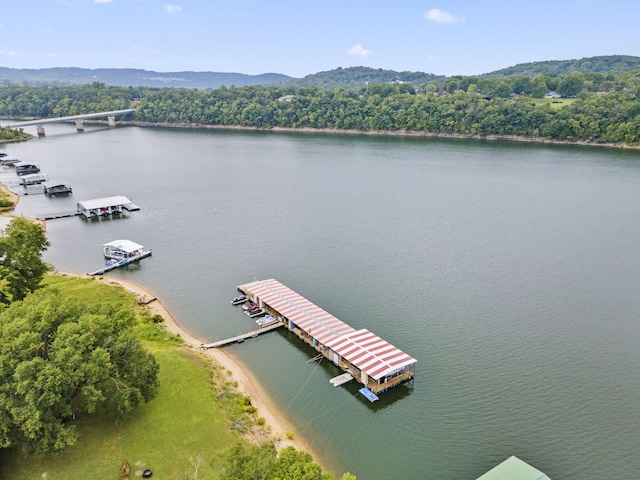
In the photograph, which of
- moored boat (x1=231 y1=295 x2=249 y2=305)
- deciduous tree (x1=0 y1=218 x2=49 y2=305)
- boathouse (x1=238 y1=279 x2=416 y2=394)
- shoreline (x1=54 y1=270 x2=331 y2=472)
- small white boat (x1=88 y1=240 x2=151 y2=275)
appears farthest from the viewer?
small white boat (x1=88 y1=240 x2=151 y2=275)

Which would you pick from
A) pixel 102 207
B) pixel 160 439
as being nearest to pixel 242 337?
pixel 160 439

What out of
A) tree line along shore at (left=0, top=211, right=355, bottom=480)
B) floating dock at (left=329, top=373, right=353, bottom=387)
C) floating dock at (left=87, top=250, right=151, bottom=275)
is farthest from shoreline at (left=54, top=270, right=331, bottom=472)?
floating dock at (left=87, top=250, right=151, bottom=275)

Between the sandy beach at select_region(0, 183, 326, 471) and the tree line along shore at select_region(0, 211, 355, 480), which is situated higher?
the tree line along shore at select_region(0, 211, 355, 480)

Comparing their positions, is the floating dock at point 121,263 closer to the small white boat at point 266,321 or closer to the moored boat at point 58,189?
the small white boat at point 266,321

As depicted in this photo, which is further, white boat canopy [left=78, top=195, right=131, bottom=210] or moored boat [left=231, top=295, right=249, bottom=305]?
white boat canopy [left=78, top=195, right=131, bottom=210]

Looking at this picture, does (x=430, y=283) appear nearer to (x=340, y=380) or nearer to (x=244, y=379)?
(x=340, y=380)

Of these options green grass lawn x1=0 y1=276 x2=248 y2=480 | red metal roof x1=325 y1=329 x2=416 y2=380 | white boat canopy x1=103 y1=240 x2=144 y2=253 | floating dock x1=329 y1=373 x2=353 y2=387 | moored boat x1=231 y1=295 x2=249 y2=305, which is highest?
red metal roof x1=325 y1=329 x2=416 y2=380

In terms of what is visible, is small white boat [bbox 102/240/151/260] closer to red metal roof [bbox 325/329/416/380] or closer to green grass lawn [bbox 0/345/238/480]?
green grass lawn [bbox 0/345/238/480]
